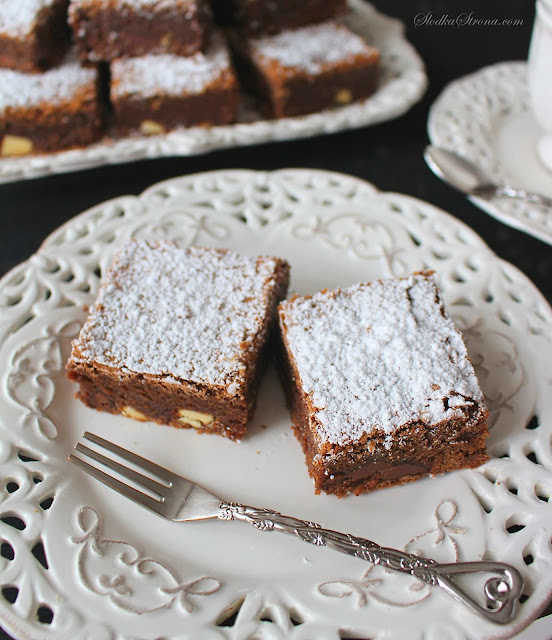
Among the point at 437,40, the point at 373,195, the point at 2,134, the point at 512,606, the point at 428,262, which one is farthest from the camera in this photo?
the point at 437,40

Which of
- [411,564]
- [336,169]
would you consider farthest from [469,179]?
[411,564]

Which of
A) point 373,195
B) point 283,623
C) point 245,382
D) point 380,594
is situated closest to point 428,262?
point 373,195

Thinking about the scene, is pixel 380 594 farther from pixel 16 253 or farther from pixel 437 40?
pixel 437 40

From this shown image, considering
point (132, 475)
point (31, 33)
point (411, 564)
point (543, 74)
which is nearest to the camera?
point (411, 564)

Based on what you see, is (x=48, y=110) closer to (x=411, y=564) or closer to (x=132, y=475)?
(x=132, y=475)

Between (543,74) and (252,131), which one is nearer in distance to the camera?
(543,74)

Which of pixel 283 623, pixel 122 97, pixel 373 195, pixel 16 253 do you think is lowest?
pixel 283 623

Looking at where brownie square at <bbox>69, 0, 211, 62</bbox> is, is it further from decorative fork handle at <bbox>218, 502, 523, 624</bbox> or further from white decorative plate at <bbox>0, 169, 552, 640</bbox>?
decorative fork handle at <bbox>218, 502, 523, 624</bbox>
